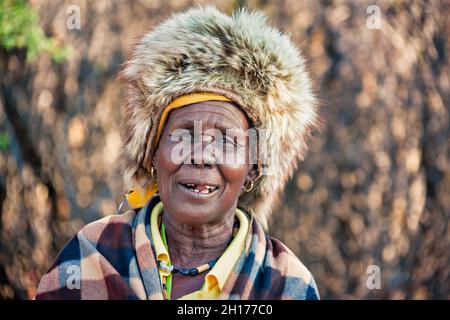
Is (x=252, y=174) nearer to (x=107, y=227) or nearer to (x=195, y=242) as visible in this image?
(x=195, y=242)

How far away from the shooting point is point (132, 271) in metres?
2.63

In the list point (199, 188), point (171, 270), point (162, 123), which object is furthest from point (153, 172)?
point (171, 270)

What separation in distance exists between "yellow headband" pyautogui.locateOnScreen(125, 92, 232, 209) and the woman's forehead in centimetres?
2

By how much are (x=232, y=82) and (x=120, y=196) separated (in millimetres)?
3202

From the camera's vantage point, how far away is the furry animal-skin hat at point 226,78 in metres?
2.76

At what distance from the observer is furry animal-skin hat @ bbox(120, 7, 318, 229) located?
276cm

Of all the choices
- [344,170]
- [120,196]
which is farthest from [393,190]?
[120,196]

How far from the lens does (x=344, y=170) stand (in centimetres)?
555

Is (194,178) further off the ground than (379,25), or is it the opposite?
(379,25)

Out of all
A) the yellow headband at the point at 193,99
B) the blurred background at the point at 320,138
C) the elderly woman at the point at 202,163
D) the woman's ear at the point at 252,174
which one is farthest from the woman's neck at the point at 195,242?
the blurred background at the point at 320,138

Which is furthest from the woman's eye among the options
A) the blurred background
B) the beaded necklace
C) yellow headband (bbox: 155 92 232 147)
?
the blurred background

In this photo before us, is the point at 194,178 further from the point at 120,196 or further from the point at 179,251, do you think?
the point at 120,196

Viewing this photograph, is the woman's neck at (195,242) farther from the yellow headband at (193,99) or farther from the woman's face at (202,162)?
the yellow headband at (193,99)

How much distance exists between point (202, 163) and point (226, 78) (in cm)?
41
